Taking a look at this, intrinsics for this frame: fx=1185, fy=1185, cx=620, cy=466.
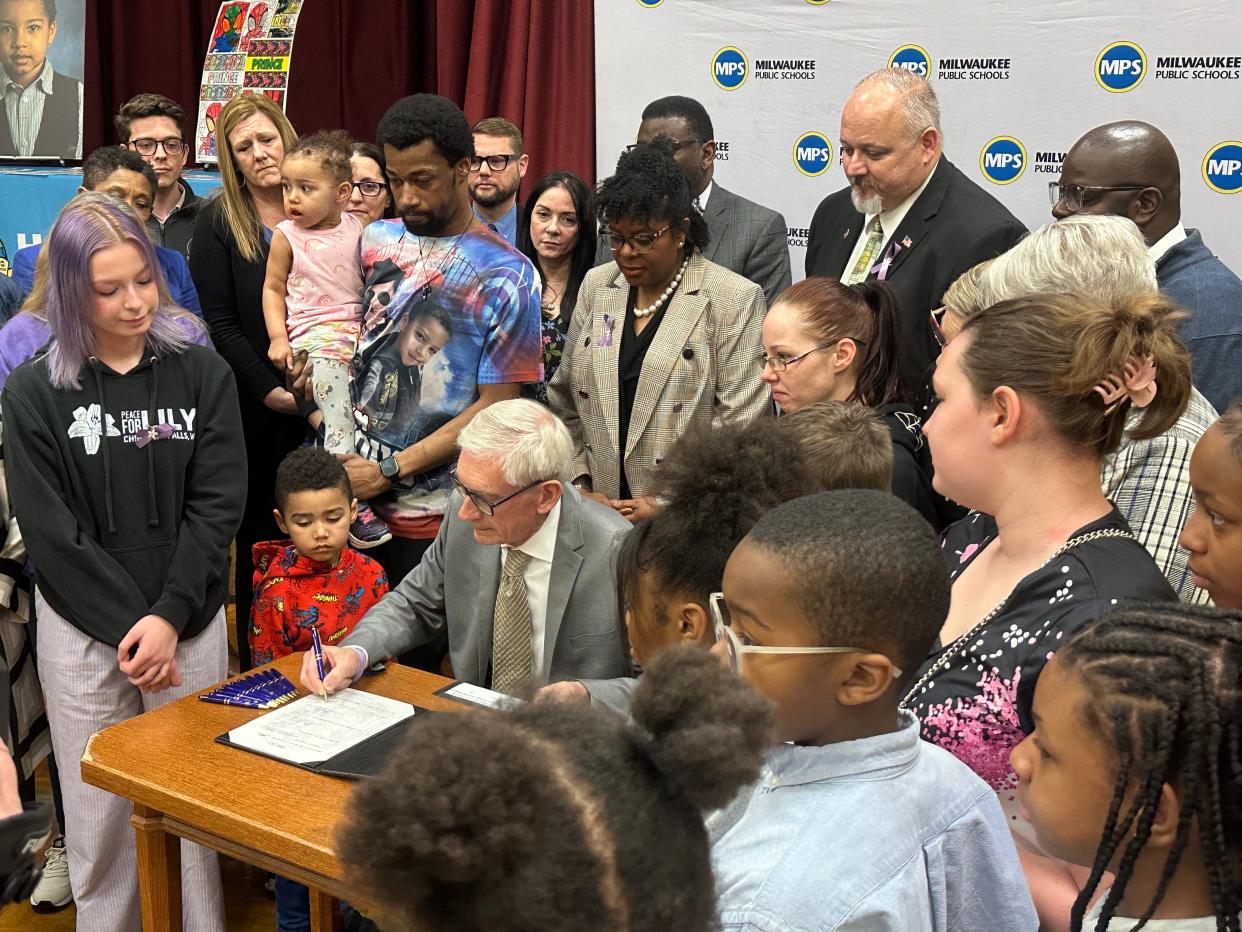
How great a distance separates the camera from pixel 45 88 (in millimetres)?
6434

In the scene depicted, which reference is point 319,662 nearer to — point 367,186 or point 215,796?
point 215,796

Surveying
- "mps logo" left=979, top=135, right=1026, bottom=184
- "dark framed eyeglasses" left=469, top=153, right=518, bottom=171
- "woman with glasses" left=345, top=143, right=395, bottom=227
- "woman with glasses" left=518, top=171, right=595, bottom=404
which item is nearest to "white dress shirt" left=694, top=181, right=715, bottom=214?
"woman with glasses" left=518, top=171, right=595, bottom=404

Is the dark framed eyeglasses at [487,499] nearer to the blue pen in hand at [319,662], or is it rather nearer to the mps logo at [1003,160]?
the blue pen in hand at [319,662]

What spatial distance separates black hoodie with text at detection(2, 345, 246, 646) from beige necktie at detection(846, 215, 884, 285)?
5.98 ft

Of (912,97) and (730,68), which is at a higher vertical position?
(730,68)

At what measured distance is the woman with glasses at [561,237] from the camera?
4004 millimetres

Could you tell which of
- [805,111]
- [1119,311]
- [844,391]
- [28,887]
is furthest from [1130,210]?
[28,887]

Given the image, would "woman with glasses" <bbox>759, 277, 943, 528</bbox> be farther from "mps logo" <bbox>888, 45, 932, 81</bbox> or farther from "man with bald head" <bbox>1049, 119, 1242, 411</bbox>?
"mps logo" <bbox>888, 45, 932, 81</bbox>

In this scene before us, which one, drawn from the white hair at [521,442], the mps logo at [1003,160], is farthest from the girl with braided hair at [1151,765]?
the mps logo at [1003,160]

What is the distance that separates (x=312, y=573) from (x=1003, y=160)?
3230 millimetres

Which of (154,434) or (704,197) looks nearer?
(154,434)

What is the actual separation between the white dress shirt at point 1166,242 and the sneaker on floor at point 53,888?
10.6ft

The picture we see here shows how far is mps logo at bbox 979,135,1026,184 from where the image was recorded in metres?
4.74

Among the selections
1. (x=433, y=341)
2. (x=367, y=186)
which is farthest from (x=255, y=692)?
(x=367, y=186)
